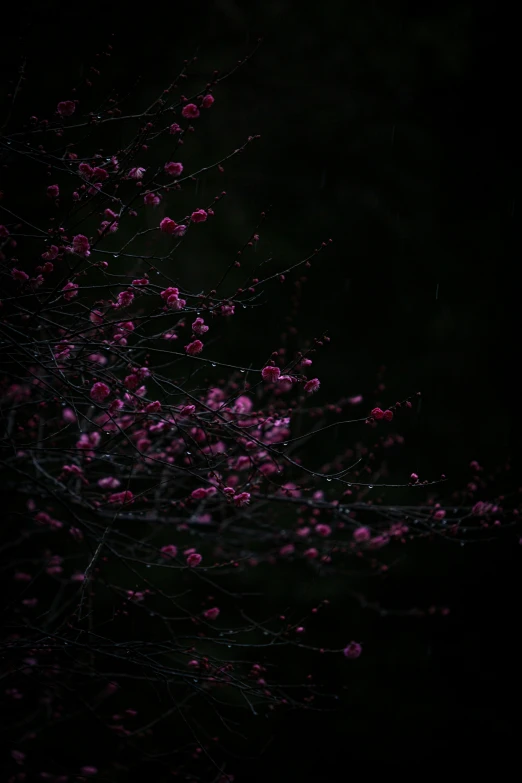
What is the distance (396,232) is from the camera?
5.66 metres

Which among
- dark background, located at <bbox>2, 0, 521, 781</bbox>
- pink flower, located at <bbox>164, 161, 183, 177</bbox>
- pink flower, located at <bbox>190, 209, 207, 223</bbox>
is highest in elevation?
pink flower, located at <bbox>164, 161, 183, 177</bbox>

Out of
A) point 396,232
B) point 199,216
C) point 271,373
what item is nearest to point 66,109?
point 199,216

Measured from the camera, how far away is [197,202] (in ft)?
17.1

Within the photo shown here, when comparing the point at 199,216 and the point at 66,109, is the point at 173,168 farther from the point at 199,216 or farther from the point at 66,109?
the point at 66,109

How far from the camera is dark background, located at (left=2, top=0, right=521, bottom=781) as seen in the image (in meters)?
4.87

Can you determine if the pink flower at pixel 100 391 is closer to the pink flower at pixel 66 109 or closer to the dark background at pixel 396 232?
the pink flower at pixel 66 109

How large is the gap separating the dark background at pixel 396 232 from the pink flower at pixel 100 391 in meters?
3.03

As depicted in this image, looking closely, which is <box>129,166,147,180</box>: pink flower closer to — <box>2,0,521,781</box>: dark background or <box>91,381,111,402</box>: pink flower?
<box>91,381,111,402</box>: pink flower

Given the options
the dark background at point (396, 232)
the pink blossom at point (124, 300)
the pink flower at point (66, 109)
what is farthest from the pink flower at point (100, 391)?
the dark background at point (396, 232)

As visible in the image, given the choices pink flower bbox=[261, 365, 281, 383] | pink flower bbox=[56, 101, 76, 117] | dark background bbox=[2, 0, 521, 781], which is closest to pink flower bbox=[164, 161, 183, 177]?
pink flower bbox=[56, 101, 76, 117]

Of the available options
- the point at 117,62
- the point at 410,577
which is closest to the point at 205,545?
the point at 410,577

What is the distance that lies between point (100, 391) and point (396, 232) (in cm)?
426

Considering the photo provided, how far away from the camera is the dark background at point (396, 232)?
487 centimetres

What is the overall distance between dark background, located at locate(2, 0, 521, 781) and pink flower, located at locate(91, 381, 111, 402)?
303 cm
